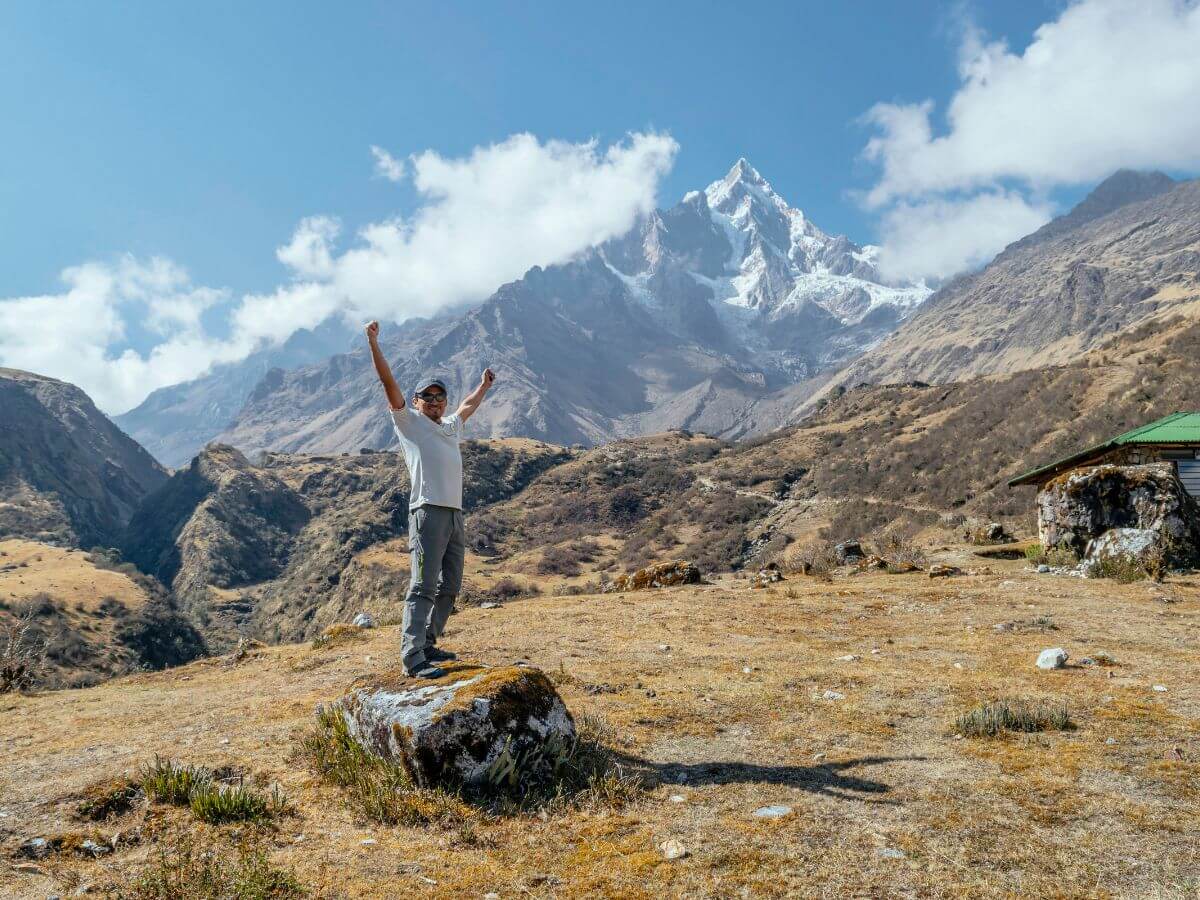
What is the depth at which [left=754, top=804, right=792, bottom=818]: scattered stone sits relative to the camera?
436 cm

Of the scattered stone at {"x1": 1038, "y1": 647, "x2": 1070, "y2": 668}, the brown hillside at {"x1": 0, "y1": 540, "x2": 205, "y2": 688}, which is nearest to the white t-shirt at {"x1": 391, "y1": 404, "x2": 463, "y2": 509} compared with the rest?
the scattered stone at {"x1": 1038, "y1": 647, "x2": 1070, "y2": 668}

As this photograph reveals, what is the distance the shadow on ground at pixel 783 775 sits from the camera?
4.73 metres

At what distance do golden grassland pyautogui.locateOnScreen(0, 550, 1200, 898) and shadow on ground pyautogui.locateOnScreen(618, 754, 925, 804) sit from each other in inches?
0.9

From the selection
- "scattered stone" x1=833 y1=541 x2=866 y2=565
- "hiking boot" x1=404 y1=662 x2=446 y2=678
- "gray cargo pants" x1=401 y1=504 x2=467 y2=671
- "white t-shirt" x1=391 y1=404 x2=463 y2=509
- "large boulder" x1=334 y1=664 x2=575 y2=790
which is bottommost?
"scattered stone" x1=833 y1=541 x2=866 y2=565

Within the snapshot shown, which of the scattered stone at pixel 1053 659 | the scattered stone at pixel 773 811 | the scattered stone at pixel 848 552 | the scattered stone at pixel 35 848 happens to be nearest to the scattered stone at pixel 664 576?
the scattered stone at pixel 848 552

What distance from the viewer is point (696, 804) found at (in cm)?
462

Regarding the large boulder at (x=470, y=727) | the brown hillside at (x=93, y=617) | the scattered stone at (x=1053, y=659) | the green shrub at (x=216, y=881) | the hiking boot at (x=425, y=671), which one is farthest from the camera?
the brown hillside at (x=93, y=617)

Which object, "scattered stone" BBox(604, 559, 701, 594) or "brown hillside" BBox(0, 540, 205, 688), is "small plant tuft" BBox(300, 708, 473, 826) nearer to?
"scattered stone" BBox(604, 559, 701, 594)

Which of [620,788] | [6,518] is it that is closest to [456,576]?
[620,788]

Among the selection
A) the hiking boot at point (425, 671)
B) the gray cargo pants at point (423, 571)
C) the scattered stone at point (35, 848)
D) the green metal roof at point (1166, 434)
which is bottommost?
the scattered stone at point (35, 848)

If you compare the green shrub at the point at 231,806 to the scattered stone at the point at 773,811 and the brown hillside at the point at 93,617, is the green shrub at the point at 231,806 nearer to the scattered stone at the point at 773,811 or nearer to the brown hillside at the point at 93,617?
the scattered stone at the point at 773,811

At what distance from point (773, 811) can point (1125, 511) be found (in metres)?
15.3

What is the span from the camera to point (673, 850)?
396cm

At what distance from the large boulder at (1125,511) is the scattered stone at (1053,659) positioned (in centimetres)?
893
